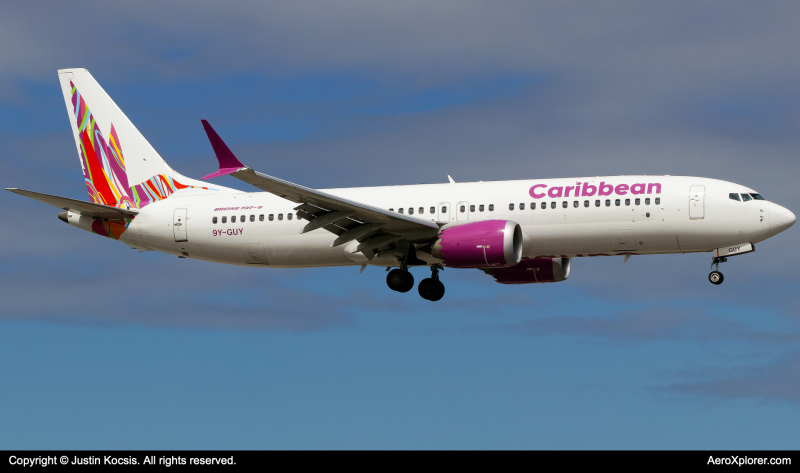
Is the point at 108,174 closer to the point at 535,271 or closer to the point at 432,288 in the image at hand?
the point at 432,288

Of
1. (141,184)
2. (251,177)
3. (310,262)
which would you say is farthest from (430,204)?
(141,184)

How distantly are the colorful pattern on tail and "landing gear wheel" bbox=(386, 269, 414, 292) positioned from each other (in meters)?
11.1

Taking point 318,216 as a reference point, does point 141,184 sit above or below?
above

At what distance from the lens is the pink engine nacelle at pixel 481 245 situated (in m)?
37.8

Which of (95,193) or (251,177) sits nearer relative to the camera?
(251,177)

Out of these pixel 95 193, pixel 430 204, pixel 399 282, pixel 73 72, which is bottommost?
pixel 399 282

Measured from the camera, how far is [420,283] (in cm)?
4312

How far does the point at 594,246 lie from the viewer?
38.9m

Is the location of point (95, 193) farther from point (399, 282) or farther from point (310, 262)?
point (399, 282)

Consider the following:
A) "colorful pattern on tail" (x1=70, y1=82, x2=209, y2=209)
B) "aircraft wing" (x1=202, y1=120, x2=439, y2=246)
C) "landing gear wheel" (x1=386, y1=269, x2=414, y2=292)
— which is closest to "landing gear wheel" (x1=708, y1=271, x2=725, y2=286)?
"aircraft wing" (x1=202, y1=120, x2=439, y2=246)

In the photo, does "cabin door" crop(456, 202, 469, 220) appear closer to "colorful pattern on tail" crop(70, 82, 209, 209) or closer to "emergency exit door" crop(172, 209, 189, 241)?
"emergency exit door" crop(172, 209, 189, 241)

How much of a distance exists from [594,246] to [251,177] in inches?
529

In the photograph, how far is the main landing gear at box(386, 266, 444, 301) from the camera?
42062mm

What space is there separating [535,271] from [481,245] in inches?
281
